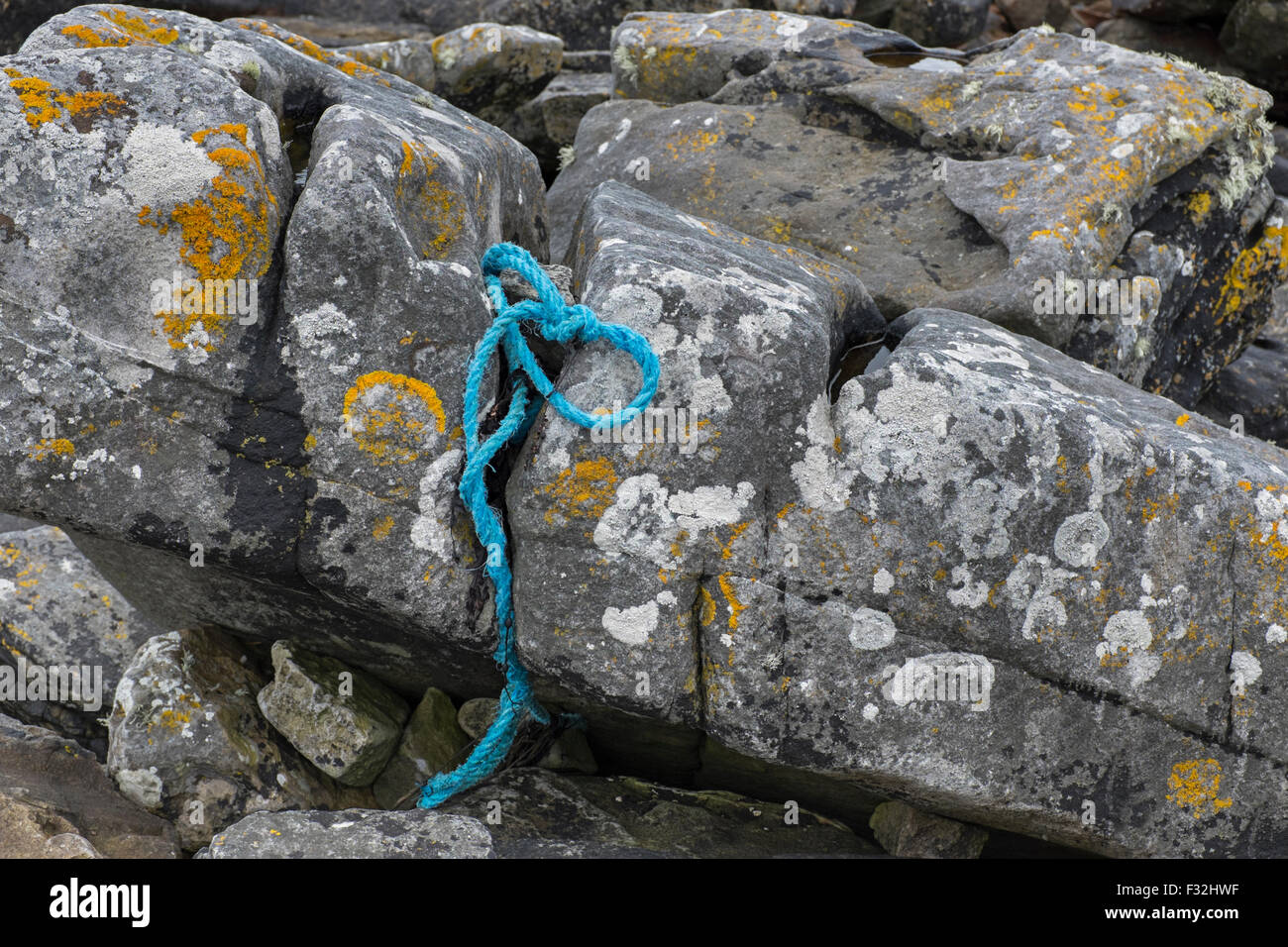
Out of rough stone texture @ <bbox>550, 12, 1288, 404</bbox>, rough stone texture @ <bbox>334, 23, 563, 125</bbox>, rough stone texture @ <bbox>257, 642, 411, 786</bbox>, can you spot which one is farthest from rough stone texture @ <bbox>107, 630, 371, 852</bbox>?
rough stone texture @ <bbox>334, 23, 563, 125</bbox>

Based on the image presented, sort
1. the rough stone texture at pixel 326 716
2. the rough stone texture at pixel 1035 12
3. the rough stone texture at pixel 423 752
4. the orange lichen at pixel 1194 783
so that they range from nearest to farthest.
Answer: the orange lichen at pixel 1194 783 → the rough stone texture at pixel 326 716 → the rough stone texture at pixel 423 752 → the rough stone texture at pixel 1035 12

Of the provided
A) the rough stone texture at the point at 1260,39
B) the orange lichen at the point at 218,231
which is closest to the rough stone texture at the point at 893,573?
the orange lichen at the point at 218,231

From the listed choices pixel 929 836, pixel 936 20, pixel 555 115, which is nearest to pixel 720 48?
pixel 555 115

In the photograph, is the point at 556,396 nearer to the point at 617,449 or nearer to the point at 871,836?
the point at 617,449

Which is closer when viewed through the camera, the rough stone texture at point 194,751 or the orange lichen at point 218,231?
the orange lichen at point 218,231

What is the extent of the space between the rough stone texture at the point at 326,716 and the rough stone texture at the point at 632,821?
57cm

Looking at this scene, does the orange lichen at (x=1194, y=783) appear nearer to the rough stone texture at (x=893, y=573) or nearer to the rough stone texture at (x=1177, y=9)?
the rough stone texture at (x=893, y=573)

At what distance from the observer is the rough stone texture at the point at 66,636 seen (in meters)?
5.79

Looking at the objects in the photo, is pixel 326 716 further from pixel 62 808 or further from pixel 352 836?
pixel 62 808

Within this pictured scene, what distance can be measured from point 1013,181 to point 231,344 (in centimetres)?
475

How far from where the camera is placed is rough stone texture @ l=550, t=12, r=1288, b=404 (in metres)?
6.13

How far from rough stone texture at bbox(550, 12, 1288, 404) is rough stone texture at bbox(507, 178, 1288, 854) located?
1.74 metres

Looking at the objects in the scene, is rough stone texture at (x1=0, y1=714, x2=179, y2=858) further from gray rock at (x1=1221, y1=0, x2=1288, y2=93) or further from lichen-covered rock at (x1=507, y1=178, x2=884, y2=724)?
gray rock at (x1=1221, y1=0, x2=1288, y2=93)

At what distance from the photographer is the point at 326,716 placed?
16.8 feet
